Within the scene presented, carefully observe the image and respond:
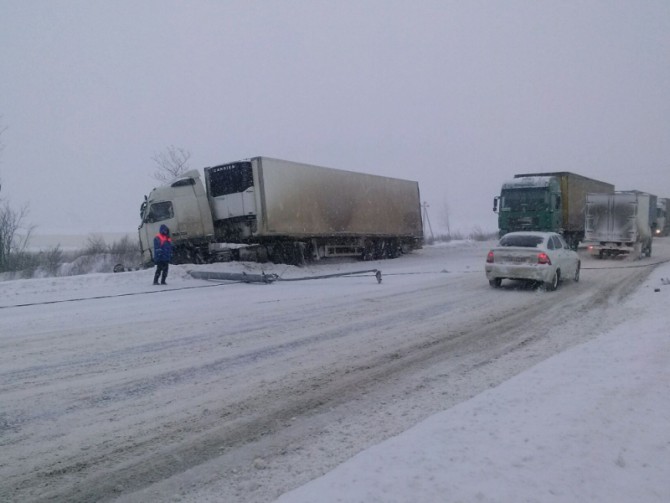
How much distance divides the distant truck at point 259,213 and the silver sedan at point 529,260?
8.77 metres

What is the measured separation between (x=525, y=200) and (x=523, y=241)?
1128cm

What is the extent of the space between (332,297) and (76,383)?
7367 millimetres

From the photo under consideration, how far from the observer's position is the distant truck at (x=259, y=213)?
19281mm

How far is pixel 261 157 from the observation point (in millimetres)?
19281

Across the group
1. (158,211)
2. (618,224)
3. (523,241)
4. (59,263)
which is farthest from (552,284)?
(59,263)

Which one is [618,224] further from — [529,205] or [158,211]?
[158,211]

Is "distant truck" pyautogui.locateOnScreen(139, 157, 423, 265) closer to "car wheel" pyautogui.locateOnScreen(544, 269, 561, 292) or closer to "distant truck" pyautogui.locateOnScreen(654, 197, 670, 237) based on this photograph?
"car wheel" pyautogui.locateOnScreen(544, 269, 561, 292)

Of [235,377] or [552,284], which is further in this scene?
[552,284]

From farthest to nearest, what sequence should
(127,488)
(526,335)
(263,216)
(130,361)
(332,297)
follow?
(263,216) < (332,297) < (526,335) < (130,361) < (127,488)

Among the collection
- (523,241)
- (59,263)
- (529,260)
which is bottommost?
(529,260)

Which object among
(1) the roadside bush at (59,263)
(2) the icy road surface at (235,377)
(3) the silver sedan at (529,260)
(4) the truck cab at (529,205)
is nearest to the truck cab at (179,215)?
(1) the roadside bush at (59,263)

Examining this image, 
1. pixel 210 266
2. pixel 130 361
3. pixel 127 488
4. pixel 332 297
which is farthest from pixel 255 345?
pixel 210 266

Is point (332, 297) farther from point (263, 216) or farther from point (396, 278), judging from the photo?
point (263, 216)

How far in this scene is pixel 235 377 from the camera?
6.01 m
